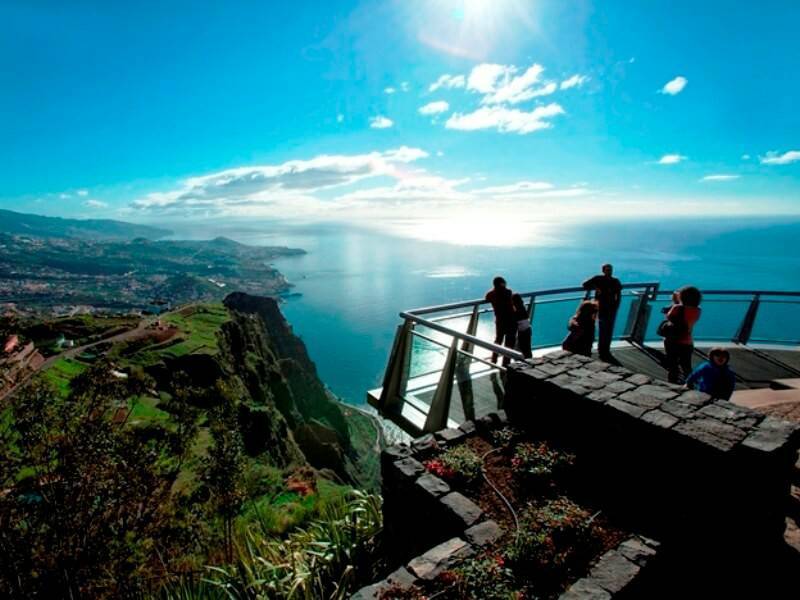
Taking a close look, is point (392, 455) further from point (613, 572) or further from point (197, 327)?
point (197, 327)

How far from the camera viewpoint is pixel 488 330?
8.29 metres

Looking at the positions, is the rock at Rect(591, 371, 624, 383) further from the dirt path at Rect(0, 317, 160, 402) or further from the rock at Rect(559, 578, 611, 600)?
the dirt path at Rect(0, 317, 160, 402)

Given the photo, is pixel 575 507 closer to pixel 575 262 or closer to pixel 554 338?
pixel 554 338

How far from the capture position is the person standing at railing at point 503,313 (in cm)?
596

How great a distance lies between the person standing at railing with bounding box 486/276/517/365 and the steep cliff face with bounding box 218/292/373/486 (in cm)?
2710

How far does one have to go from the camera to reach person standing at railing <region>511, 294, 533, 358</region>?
594 cm

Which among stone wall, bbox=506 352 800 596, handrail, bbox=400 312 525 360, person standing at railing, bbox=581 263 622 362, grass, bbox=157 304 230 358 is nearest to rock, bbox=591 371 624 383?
stone wall, bbox=506 352 800 596

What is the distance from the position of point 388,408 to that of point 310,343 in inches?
3501

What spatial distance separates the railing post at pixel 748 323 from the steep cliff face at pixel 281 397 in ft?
94.5

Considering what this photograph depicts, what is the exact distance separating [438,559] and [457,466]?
0.94m

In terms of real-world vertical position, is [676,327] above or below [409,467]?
above

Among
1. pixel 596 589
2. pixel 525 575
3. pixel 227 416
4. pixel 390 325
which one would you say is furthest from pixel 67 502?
pixel 390 325

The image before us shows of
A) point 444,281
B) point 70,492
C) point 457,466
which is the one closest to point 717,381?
point 457,466

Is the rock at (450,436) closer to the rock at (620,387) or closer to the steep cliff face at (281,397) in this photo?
the rock at (620,387)
